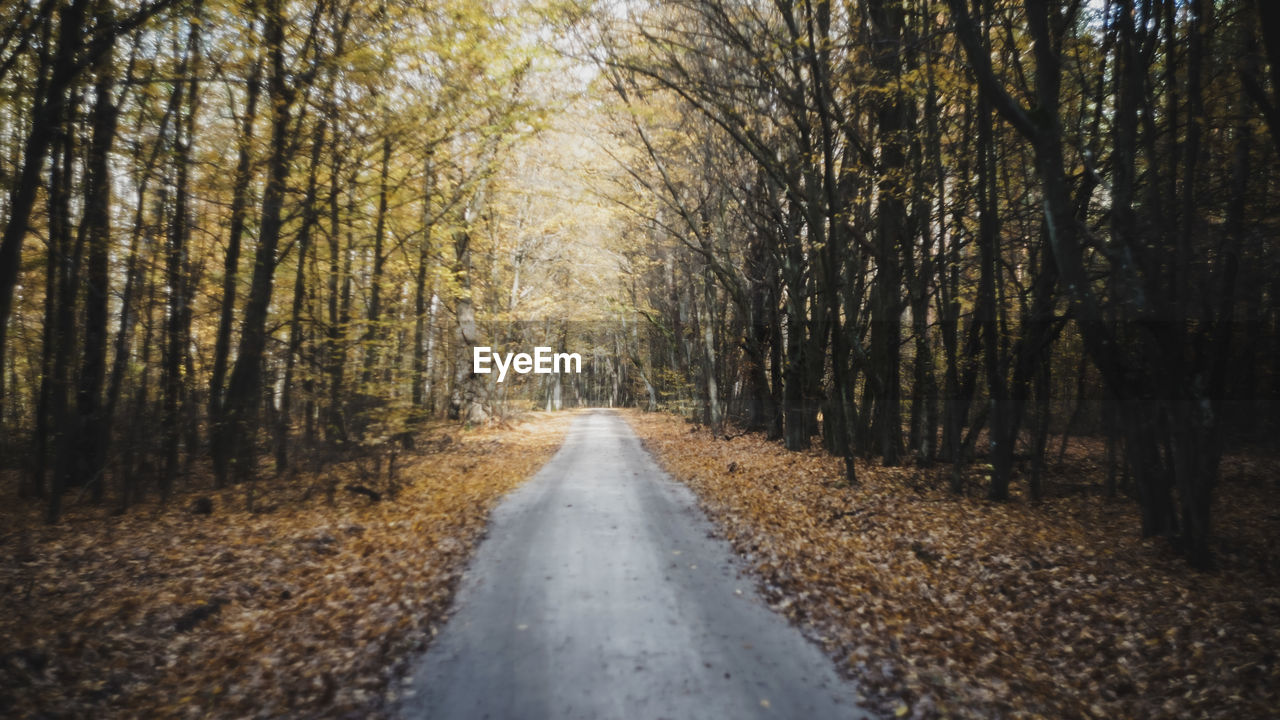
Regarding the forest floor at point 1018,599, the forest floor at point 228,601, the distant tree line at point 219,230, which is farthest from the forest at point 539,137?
the forest floor at point 228,601

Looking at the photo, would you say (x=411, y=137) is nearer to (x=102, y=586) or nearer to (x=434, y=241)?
(x=434, y=241)

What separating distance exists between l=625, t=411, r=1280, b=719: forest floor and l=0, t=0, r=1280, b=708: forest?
727 mm

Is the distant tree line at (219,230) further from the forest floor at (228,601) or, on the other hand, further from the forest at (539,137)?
the forest floor at (228,601)

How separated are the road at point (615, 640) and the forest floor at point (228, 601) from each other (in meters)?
0.47

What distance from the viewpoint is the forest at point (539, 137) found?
7012mm

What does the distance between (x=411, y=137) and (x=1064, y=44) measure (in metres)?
11.0

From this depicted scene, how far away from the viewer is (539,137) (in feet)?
46.0

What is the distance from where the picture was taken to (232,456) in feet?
34.8

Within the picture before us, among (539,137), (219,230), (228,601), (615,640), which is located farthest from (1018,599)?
(219,230)

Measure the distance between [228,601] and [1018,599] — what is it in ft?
25.7

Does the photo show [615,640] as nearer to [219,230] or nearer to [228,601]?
[228,601]

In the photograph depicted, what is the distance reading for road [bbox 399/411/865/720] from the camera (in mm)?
4051

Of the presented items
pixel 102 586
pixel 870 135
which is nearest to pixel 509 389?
pixel 870 135

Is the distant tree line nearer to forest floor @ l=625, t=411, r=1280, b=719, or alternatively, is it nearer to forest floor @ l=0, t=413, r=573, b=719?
forest floor @ l=0, t=413, r=573, b=719
